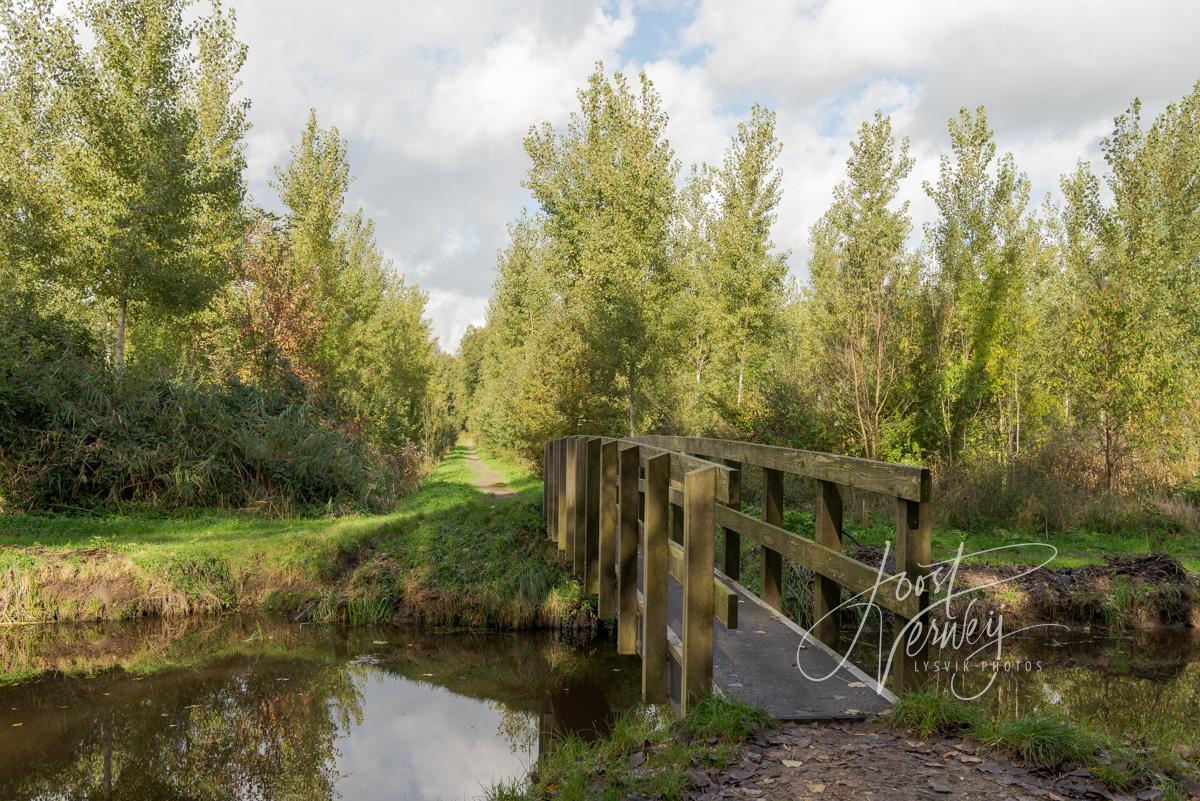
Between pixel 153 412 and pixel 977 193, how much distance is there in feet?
70.0

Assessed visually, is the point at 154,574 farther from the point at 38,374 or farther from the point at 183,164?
the point at 183,164

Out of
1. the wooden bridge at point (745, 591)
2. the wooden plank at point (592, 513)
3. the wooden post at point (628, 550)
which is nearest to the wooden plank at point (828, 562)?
the wooden bridge at point (745, 591)

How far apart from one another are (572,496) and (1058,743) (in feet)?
17.8

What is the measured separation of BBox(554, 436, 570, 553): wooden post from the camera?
911 cm

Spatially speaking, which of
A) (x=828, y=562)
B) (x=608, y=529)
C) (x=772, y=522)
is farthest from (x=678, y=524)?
(x=828, y=562)

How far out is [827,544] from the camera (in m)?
5.33

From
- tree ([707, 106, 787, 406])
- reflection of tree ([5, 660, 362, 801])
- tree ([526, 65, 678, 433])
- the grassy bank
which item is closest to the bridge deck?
reflection of tree ([5, 660, 362, 801])

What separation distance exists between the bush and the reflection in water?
453 inches

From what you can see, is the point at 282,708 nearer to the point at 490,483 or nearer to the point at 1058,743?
the point at 1058,743

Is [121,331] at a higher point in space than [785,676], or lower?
higher

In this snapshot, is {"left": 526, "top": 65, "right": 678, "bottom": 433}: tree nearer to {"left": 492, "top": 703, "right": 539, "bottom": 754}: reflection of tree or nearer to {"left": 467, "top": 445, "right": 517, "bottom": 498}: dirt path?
{"left": 467, "top": 445, "right": 517, "bottom": 498}: dirt path

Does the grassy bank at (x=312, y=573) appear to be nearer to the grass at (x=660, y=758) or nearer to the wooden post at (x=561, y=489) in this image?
the wooden post at (x=561, y=489)

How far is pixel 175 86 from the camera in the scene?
1808 cm

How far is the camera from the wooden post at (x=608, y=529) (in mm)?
6113
